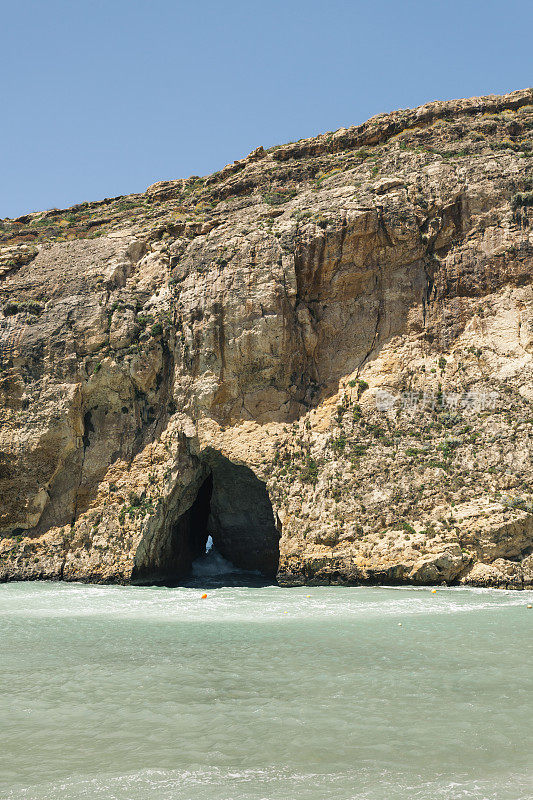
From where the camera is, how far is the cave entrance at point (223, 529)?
35.9 meters

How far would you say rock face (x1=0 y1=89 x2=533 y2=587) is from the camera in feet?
96.8

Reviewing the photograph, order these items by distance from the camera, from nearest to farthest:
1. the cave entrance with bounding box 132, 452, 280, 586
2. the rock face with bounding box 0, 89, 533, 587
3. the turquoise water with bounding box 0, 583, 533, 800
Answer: the turquoise water with bounding box 0, 583, 533, 800 → the rock face with bounding box 0, 89, 533, 587 → the cave entrance with bounding box 132, 452, 280, 586

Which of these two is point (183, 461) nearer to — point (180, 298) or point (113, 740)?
point (180, 298)

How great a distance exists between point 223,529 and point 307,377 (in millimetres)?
13238

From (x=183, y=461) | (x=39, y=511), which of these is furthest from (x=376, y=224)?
(x=39, y=511)

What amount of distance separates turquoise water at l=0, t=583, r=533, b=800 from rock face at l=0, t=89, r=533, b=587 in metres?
8.65

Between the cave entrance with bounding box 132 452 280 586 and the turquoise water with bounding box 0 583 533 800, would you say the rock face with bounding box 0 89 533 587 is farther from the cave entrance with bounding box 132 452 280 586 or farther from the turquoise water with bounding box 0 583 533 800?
the turquoise water with bounding box 0 583 533 800

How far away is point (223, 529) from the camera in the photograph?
141 feet

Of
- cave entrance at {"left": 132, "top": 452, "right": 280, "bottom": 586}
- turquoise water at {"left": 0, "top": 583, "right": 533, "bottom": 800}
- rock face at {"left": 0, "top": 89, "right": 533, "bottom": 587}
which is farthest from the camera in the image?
cave entrance at {"left": 132, "top": 452, "right": 280, "bottom": 586}

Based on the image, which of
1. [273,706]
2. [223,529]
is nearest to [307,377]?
[223,529]

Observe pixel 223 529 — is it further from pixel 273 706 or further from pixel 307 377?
pixel 273 706

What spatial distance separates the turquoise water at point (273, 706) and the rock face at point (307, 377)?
8.65 m

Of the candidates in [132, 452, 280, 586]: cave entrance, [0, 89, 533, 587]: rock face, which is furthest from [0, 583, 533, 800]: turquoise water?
[132, 452, 280, 586]: cave entrance

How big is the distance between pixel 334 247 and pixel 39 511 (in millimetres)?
21694
